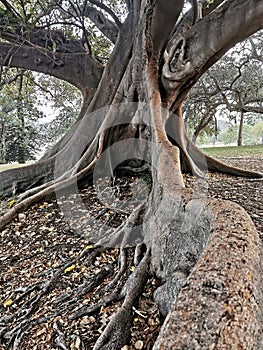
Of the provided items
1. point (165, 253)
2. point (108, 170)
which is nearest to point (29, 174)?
point (108, 170)

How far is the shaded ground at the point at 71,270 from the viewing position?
202cm

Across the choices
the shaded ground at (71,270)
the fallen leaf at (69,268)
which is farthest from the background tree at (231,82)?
the fallen leaf at (69,268)

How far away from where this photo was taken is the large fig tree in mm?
985

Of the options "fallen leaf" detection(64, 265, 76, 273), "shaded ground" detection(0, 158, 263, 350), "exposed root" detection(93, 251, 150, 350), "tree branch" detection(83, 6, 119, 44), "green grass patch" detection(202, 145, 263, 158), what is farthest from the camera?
"green grass patch" detection(202, 145, 263, 158)

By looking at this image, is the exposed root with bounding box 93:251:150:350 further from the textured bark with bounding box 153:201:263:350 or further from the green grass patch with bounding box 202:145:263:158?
the green grass patch with bounding box 202:145:263:158

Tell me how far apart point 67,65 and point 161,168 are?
392cm

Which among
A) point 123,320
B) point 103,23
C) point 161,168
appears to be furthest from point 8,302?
point 103,23

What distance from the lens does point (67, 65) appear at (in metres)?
5.72

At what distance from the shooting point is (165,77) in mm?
4098

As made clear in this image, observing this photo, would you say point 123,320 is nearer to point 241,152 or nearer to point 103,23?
point 103,23

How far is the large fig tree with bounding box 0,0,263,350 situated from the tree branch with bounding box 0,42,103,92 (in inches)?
0.8

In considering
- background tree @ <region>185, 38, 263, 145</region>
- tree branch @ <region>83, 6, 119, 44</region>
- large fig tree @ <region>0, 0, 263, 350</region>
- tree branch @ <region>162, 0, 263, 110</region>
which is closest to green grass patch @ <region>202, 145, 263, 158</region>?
background tree @ <region>185, 38, 263, 145</region>

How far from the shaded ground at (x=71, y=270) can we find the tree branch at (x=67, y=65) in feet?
8.27

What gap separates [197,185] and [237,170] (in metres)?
1.36
